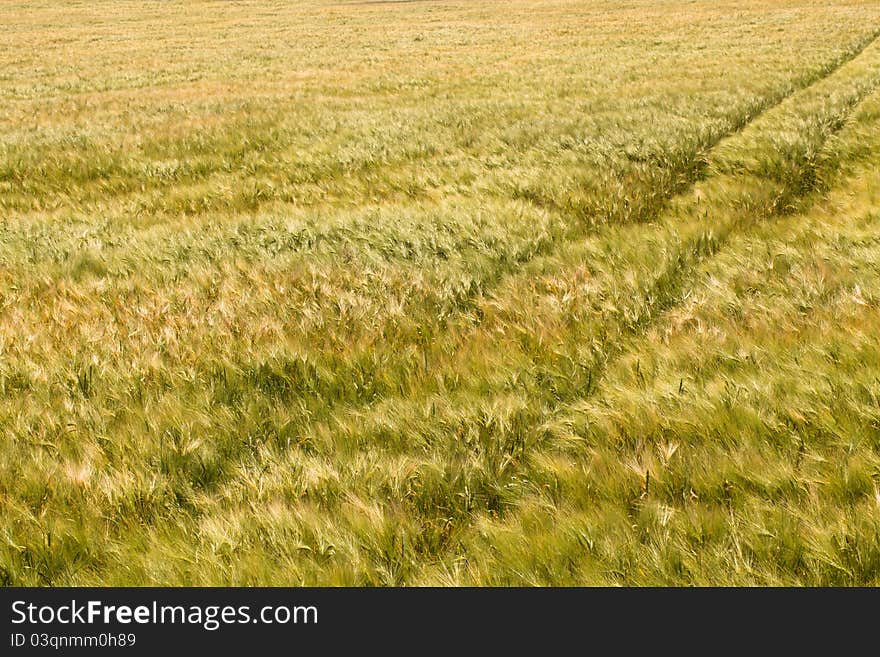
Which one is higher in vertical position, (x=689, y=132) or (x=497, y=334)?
(x=689, y=132)

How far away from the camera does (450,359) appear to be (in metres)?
3.25

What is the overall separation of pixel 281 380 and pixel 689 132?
8.09 metres

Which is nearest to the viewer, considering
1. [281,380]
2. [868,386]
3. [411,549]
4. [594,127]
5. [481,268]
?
[411,549]

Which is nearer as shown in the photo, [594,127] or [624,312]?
[624,312]

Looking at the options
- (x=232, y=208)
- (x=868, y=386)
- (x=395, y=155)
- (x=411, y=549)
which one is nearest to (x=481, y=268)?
(x=868, y=386)

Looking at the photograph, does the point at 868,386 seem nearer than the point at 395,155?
Yes

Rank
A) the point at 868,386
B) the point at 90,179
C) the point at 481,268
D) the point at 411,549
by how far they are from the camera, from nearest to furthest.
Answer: the point at 411,549
the point at 868,386
the point at 481,268
the point at 90,179

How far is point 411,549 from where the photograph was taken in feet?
6.33

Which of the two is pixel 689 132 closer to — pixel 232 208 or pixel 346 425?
pixel 232 208

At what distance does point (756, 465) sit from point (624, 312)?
169 cm

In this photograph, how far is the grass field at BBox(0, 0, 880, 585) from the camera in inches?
76.4

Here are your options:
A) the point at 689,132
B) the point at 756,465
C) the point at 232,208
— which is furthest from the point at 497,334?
the point at 689,132

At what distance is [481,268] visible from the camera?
15.0ft

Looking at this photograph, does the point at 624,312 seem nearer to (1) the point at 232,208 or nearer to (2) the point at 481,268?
(2) the point at 481,268
